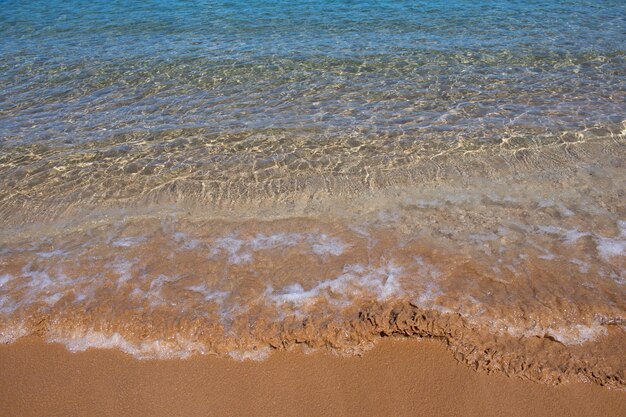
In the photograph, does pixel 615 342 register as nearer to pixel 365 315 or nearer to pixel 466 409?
pixel 466 409

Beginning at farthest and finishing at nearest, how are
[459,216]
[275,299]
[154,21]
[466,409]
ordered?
1. [154,21]
2. [459,216]
3. [275,299]
4. [466,409]

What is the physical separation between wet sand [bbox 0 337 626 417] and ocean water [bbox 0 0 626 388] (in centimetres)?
12

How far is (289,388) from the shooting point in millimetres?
3104

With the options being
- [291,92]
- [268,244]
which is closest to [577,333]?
[268,244]

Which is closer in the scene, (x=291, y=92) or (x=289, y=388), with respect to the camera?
(x=289, y=388)

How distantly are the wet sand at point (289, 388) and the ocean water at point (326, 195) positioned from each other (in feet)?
0.40

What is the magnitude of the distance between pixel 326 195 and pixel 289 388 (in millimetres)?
2472

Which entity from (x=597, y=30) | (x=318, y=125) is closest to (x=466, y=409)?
(x=318, y=125)

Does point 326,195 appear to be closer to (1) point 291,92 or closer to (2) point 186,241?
(2) point 186,241

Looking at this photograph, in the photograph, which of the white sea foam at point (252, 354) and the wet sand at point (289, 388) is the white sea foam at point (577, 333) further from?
the white sea foam at point (252, 354)

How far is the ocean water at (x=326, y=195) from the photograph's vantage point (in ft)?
11.5

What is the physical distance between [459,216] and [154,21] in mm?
10586

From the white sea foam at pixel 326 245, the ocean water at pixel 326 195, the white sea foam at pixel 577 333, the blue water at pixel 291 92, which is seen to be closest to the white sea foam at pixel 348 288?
the ocean water at pixel 326 195

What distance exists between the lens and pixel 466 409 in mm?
2934
